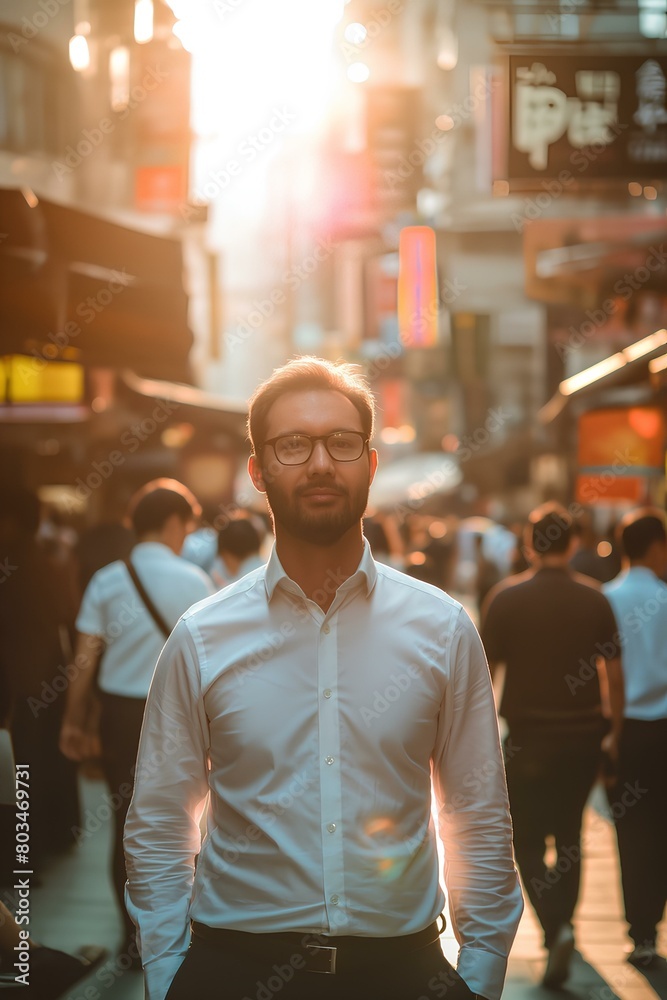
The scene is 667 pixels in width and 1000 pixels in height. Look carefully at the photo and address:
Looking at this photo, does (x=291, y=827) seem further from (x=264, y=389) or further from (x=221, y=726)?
(x=264, y=389)

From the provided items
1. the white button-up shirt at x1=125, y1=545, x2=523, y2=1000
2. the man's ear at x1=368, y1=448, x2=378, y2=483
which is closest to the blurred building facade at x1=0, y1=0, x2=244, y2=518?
the man's ear at x1=368, y1=448, x2=378, y2=483

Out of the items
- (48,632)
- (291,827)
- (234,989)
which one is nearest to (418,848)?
(291,827)

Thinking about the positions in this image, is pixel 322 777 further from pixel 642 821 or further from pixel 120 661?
pixel 642 821

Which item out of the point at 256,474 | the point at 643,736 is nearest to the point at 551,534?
the point at 643,736

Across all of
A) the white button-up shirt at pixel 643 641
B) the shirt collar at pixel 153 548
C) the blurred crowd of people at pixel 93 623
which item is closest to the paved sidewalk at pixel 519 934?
the blurred crowd of people at pixel 93 623

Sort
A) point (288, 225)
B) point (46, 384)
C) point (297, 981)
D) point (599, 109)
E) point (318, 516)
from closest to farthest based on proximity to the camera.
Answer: point (297, 981)
point (318, 516)
point (599, 109)
point (46, 384)
point (288, 225)

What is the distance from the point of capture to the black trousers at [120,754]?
5578 millimetres

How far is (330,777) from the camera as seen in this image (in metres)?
2.52

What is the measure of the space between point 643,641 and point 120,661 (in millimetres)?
2579

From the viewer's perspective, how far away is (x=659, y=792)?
18.9 feet

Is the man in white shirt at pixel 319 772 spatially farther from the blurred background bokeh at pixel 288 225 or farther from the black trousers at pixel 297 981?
the blurred background bokeh at pixel 288 225

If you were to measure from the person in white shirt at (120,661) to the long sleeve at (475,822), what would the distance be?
3.03 metres

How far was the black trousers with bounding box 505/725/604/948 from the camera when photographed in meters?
5.61

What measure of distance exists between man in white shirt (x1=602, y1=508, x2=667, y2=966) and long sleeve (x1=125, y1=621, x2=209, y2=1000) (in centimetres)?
357
